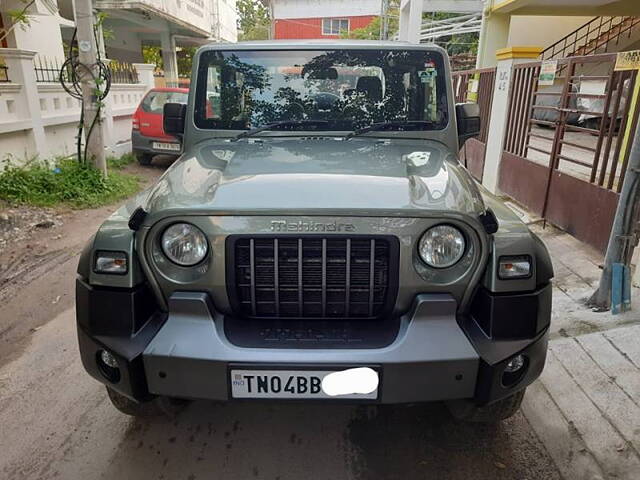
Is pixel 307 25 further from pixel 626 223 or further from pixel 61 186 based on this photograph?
pixel 626 223

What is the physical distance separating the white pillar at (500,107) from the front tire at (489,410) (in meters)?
5.85

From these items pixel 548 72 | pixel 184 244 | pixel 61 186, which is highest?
pixel 548 72

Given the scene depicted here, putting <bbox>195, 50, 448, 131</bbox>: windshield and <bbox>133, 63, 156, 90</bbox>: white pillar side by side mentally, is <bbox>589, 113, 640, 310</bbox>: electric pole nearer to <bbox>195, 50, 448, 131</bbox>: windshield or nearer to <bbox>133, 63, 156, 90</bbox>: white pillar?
<bbox>195, 50, 448, 131</bbox>: windshield

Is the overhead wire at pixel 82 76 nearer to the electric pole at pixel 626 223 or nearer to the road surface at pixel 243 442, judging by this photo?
the road surface at pixel 243 442

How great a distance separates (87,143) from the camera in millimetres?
7691

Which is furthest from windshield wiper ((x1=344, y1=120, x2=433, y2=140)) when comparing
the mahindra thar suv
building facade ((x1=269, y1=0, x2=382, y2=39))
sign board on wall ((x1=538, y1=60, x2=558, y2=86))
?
building facade ((x1=269, y1=0, x2=382, y2=39))

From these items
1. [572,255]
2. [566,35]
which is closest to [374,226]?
[572,255]

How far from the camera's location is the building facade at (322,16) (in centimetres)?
3669

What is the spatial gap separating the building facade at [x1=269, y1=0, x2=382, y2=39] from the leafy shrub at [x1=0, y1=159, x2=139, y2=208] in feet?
104

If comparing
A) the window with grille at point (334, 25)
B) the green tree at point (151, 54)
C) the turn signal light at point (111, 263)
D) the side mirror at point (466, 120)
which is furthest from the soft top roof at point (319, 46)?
the window with grille at point (334, 25)

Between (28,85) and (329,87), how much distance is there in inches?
237

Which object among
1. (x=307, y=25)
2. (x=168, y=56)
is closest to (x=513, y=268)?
(x=168, y=56)

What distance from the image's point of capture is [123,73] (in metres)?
12.1

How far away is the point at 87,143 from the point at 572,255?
6.79 metres
